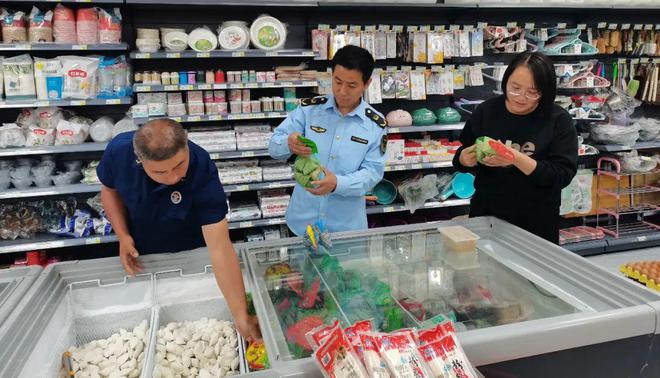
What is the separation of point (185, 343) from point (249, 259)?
38 cm

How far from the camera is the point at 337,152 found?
271 centimetres

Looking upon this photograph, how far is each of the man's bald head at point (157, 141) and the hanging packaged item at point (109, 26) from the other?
2739 millimetres

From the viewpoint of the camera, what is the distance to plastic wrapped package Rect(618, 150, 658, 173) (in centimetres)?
525

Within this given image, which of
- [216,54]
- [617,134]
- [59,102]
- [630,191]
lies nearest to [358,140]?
[216,54]

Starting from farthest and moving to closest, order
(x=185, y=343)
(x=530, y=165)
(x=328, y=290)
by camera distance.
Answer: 1. (x=530, y=165)
2. (x=185, y=343)
3. (x=328, y=290)

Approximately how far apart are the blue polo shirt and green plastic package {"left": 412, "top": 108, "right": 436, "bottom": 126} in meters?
3.05

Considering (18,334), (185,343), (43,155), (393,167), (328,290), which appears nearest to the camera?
(18,334)

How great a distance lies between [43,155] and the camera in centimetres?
424

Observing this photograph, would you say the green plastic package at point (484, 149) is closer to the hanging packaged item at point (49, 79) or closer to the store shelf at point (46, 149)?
the store shelf at point (46, 149)

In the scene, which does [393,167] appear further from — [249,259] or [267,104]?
[249,259]

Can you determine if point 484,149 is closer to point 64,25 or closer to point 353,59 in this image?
point 353,59

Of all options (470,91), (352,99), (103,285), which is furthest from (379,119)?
(470,91)

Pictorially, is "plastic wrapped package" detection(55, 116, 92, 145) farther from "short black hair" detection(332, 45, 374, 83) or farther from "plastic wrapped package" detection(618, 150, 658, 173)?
"plastic wrapped package" detection(618, 150, 658, 173)

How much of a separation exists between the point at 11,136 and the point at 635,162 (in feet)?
19.8
